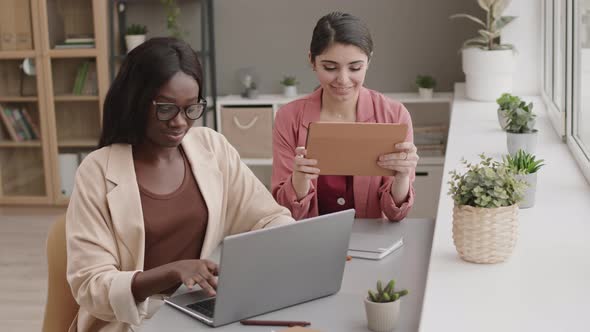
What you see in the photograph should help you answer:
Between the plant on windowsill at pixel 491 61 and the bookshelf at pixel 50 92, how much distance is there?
249 centimetres

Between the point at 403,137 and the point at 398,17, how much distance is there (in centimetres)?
337

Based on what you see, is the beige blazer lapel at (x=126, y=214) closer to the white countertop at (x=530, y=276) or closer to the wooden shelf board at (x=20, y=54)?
the white countertop at (x=530, y=276)

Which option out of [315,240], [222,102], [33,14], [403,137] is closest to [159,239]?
[315,240]

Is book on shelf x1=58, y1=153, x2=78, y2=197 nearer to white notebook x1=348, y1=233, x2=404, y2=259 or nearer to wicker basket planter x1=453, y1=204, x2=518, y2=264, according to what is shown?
white notebook x1=348, y1=233, x2=404, y2=259

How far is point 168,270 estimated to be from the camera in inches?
77.4

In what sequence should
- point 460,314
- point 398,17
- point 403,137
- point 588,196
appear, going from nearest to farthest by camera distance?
point 460,314, point 403,137, point 588,196, point 398,17

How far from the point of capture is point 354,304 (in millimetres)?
1986

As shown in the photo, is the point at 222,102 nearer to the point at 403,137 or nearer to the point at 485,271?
the point at 403,137

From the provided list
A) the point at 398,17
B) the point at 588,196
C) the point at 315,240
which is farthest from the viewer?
the point at 398,17

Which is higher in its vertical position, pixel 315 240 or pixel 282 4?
pixel 282 4

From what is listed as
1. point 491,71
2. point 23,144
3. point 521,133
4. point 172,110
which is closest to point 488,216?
point 172,110

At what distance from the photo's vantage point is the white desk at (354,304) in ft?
6.15

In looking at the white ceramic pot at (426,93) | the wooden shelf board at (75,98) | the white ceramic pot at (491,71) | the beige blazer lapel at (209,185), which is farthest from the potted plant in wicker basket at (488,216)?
the wooden shelf board at (75,98)

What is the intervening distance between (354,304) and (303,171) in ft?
A: 2.07
